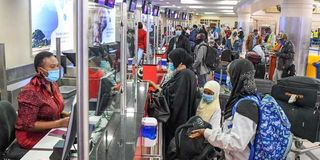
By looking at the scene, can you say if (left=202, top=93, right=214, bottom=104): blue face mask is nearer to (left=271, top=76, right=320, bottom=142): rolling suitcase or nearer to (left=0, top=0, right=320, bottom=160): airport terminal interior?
(left=0, top=0, right=320, bottom=160): airport terminal interior

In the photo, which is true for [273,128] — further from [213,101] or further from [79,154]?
[213,101]

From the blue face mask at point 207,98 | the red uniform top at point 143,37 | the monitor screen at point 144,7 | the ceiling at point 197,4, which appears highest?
the ceiling at point 197,4

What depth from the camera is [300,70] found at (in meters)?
10.7

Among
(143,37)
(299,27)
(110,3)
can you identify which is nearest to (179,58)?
(110,3)

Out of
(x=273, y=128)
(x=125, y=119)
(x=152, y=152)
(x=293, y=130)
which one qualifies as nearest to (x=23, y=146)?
(x=125, y=119)

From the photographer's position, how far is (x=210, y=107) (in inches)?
156

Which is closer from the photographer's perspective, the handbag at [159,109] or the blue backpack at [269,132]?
the blue backpack at [269,132]

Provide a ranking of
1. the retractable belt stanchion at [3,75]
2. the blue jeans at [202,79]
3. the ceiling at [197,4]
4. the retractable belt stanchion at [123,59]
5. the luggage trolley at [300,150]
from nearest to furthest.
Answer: the retractable belt stanchion at [123,59] → the retractable belt stanchion at [3,75] → the luggage trolley at [300,150] → the blue jeans at [202,79] → the ceiling at [197,4]

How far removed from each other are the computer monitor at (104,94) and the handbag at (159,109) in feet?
3.49

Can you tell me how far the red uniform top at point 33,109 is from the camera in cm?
271

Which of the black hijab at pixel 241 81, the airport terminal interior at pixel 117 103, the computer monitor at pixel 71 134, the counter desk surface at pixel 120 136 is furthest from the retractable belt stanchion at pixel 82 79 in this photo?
the black hijab at pixel 241 81

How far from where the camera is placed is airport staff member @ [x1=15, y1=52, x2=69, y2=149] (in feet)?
8.91

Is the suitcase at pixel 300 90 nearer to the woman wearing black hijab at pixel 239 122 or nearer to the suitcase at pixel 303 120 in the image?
the suitcase at pixel 303 120

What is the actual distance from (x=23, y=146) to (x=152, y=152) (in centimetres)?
120
